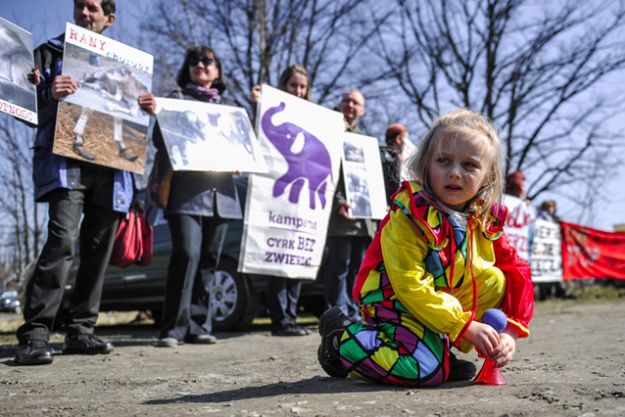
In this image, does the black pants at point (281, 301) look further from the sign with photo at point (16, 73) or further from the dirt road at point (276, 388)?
the sign with photo at point (16, 73)

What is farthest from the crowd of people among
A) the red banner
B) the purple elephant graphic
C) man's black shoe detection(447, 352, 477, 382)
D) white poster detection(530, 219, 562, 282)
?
the red banner

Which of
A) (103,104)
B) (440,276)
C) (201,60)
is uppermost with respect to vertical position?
(201,60)

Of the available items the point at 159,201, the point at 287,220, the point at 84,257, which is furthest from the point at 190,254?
the point at 287,220

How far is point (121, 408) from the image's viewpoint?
2240 mm

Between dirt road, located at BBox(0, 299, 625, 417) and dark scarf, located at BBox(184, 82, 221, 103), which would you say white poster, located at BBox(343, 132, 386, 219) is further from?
dirt road, located at BBox(0, 299, 625, 417)

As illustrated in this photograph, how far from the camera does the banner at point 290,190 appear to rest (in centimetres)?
498

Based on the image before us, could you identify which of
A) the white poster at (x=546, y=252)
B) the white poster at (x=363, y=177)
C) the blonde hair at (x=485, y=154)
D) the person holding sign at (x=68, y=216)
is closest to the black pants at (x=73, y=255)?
the person holding sign at (x=68, y=216)

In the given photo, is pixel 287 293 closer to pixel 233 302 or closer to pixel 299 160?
pixel 233 302

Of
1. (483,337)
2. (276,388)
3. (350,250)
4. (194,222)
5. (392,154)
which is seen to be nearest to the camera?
(483,337)

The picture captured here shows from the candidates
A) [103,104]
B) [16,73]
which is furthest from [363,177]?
[16,73]

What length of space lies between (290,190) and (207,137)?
89cm

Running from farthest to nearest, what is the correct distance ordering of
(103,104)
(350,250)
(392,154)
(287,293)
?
(392,154) → (350,250) → (287,293) → (103,104)

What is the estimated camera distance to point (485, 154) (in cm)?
253

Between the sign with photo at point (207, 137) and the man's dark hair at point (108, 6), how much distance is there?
1.96 ft
